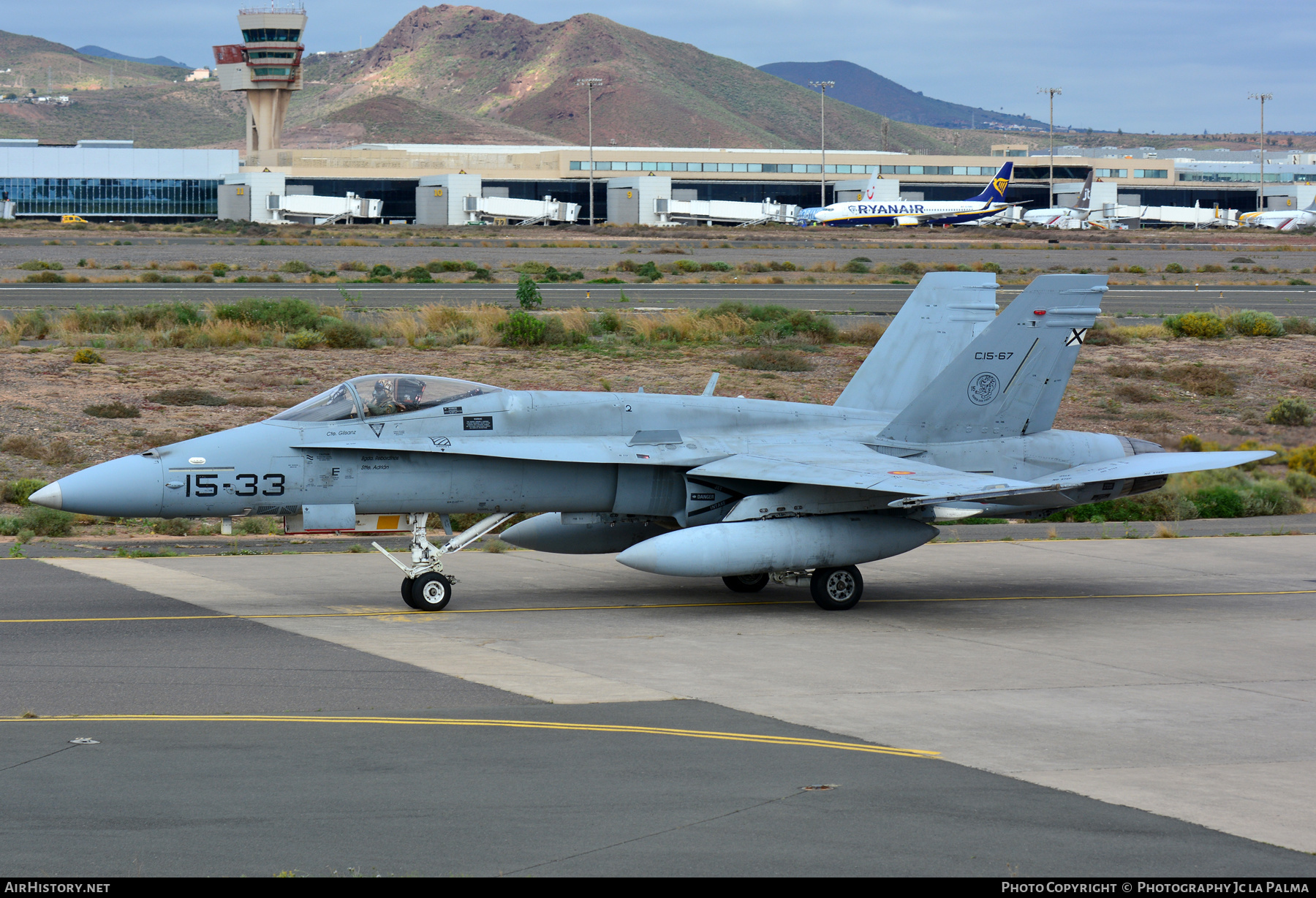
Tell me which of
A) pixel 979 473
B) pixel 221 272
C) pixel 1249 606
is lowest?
pixel 1249 606

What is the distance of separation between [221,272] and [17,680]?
2272 inches

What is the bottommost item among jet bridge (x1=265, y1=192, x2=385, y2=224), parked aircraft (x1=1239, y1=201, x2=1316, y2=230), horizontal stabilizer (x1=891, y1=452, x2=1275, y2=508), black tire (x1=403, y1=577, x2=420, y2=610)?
black tire (x1=403, y1=577, x2=420, y2=610)

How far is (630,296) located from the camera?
190ft

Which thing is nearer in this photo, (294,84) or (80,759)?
(80,759)

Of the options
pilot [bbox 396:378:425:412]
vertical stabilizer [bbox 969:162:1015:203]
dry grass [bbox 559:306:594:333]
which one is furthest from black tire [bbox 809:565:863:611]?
vertical stabilizer [bbox 969:162:1015:203]

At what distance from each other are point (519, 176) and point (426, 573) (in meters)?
150

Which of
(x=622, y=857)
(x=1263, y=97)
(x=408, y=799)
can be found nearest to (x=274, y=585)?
(x=408, y=799)

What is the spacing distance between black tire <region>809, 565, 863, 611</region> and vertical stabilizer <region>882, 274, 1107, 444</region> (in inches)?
86.8

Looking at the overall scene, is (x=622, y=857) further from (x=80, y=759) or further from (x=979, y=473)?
(x=979, y=473)

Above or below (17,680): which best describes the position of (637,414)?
above

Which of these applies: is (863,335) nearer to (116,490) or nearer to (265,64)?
(116,490)

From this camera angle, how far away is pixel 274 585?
1716 centimetres

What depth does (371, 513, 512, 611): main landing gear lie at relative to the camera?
611 inches

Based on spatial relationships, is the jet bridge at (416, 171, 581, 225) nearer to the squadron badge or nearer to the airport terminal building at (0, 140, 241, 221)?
the airport terminal building at (0, 140, 241, 221)
